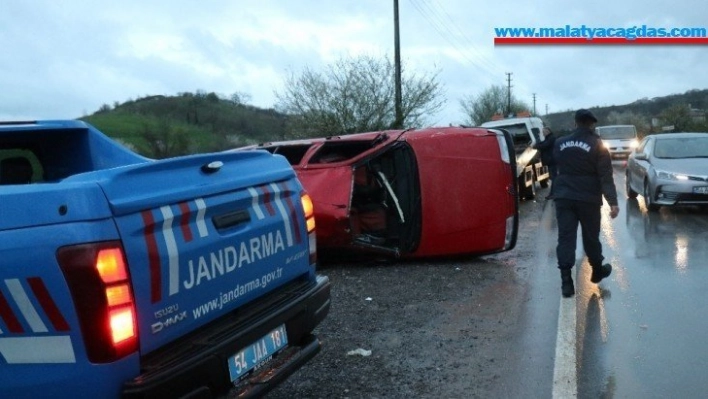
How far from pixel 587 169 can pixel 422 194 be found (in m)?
2.03

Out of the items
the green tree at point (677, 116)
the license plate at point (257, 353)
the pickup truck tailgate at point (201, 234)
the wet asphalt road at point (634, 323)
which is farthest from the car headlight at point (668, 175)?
the green tree at point (677, 116)

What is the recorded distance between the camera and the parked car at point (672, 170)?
1116cm

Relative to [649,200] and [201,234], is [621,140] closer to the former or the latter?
[649,200]

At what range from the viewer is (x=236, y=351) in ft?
10.4

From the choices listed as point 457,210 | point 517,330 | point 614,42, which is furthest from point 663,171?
point 614,42

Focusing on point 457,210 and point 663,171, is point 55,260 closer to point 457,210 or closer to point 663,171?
point 457,210

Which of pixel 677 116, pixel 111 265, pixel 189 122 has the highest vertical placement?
pixel 189 122

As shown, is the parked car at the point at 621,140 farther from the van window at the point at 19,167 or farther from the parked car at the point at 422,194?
the van window at the point at 19,167

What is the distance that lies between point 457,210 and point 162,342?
18.0ft

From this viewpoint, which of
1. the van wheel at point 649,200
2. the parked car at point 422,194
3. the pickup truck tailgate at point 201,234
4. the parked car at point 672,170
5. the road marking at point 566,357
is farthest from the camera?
the van wheel at point 649,200

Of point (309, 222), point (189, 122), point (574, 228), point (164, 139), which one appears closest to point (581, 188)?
point (574, 228)

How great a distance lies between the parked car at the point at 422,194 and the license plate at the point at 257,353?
409 centimetres

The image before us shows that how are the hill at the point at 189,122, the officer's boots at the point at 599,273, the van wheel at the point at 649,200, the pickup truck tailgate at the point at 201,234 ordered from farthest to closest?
1. the hill at the point at 189,122
2. the van wheel at the point at 649,200
3. the officer's boots at the point at 599,273
4. the pickup truck tailgate at the point at 201,234

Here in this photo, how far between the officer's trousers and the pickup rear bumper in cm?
307
